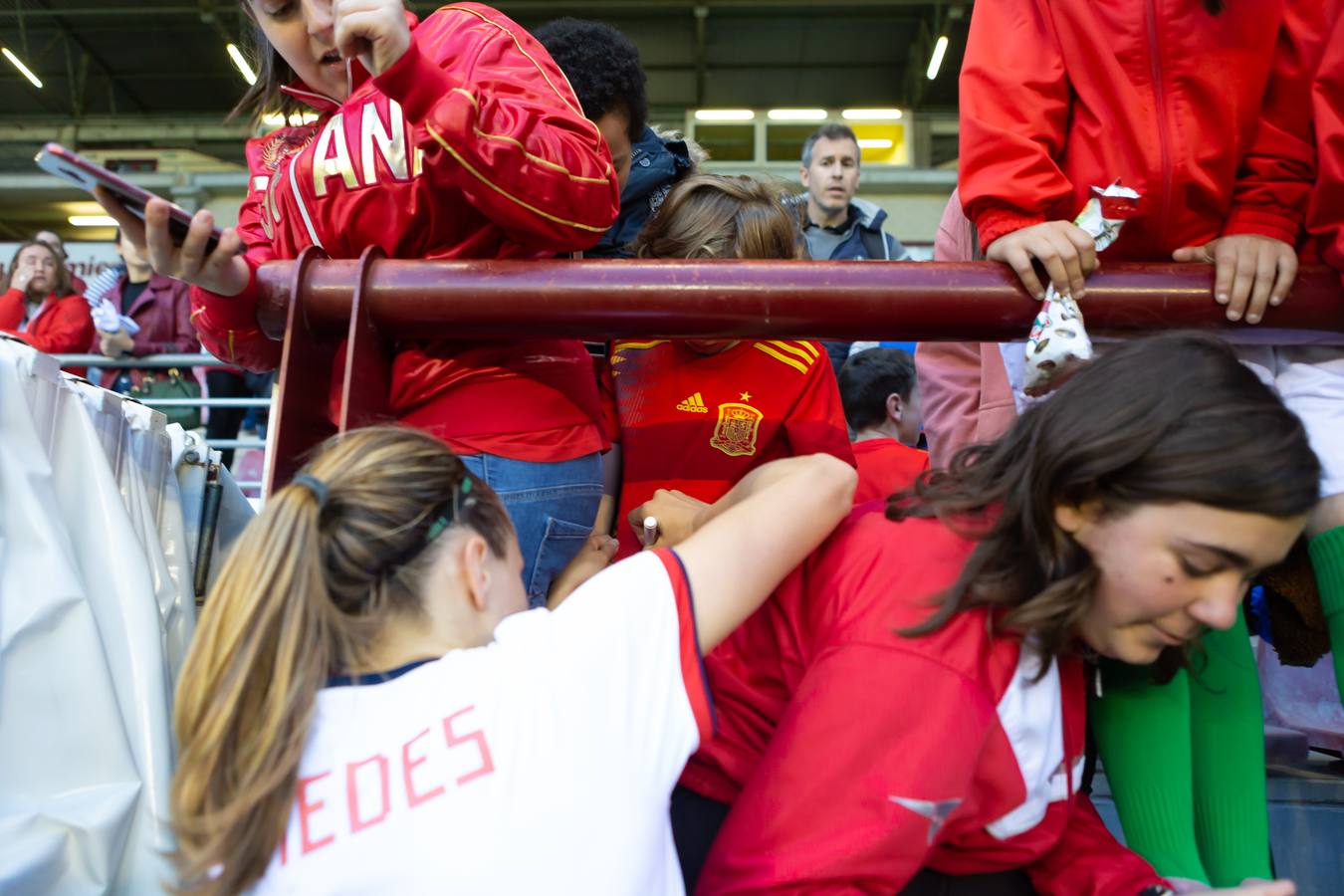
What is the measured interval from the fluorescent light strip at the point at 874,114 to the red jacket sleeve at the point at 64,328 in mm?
10786

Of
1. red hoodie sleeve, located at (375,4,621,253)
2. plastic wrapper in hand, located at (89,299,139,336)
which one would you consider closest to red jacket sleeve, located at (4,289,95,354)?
plastic wrapper in hand, located at (89,299,139,336)

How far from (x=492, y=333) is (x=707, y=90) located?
14126 millimetres

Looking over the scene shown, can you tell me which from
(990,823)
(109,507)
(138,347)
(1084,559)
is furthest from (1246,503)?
(138,347)

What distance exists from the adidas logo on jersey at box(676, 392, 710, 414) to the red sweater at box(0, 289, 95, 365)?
4448mm

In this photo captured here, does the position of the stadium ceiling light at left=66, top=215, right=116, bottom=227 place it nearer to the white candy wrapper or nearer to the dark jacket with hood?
the dark jacket with hood

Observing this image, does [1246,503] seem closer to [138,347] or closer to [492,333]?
[492,333]

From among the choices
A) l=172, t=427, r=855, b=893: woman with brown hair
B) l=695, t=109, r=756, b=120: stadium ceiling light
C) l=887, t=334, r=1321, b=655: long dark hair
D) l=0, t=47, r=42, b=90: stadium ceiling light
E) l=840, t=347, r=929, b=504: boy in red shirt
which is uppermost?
l=0, t=47, r=42, b=90: stadium ceiling light

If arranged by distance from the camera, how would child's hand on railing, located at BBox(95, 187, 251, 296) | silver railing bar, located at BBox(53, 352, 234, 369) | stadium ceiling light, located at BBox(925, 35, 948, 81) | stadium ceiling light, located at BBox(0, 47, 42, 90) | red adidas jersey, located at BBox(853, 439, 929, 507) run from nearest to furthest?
child's hand on railing, located at BBox(95, 187, 251, 296) < red adidas jersey, located at BBox(853, 439, 929, 507) < silver railing bar, located at BBox(53, 352, 234, 369) < stadium ceiling light, located at BBox(925, 35, 948, 81) < stadium ceiling light, located at BBox(0, 47, 42, 90)

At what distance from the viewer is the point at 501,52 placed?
151 cm

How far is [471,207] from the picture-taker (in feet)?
4.96

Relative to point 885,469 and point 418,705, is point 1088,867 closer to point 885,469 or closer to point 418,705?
point 418,705

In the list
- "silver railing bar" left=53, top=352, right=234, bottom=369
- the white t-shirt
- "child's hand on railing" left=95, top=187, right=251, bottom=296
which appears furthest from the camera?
"silver railing bar" left=53, top=352, right=234, bottom=369

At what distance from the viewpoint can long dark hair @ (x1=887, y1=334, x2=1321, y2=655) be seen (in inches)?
44.8

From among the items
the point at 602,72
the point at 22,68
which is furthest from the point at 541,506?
the point at 22,68
